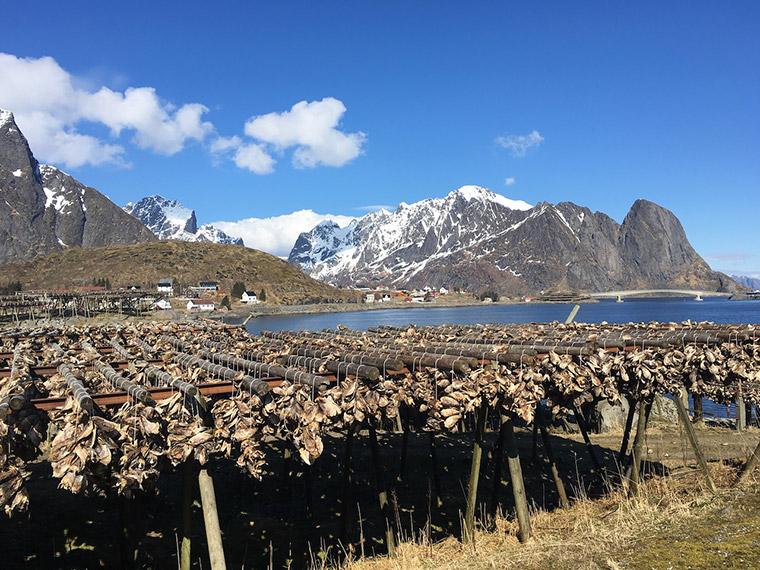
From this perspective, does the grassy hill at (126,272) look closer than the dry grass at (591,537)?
No

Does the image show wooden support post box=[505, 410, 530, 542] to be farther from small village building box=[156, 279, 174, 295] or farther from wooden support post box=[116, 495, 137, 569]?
small village building box=[156, 279, 174, 295]

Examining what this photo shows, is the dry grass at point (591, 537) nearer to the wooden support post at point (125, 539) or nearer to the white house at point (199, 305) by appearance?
the wooden support post at point (125, 539)

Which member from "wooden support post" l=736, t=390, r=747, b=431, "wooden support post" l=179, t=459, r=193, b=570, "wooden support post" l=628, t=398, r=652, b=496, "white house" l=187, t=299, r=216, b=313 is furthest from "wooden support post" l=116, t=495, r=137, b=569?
"white house" l=187, t=299, r=216, b=313

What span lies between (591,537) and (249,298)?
564 ft

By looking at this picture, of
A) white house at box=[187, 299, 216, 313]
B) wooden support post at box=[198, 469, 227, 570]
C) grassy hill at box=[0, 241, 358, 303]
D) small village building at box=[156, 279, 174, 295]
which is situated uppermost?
grassy hill at box=[0, 241, 358, 303]

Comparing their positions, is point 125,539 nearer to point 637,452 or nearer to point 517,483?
point 517,483

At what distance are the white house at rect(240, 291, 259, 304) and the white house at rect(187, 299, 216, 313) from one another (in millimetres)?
22057

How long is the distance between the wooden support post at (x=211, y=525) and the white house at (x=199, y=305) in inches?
5397

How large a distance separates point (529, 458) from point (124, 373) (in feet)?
49.9

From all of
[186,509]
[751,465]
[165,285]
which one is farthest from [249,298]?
[186,509]

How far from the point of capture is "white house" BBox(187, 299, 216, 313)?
13873 cm

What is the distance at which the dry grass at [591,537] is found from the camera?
799 cm

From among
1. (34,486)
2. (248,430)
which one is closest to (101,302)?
(34,486)

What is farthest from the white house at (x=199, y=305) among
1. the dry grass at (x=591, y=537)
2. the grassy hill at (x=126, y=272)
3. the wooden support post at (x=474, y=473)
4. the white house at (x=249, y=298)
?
the wooden support post at (x=474, y=473)
